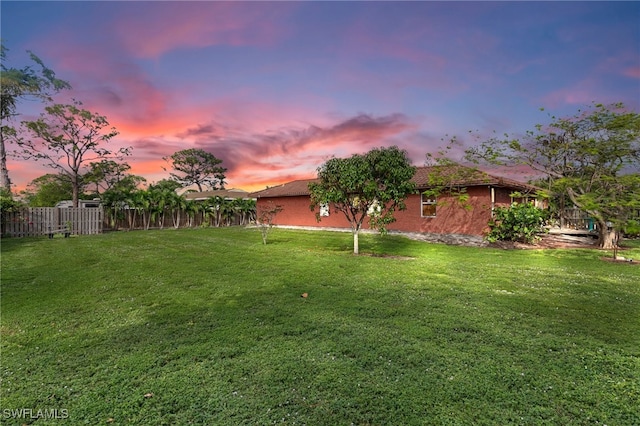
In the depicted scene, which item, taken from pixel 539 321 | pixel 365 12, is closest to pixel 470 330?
pixel 539 321

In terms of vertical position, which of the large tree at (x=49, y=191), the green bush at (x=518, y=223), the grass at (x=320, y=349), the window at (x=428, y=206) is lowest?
the grass at (x=320, y=349)

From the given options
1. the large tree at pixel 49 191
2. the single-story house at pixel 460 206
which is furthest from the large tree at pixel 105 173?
the single-story house at pixel 460 206

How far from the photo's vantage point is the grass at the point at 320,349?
2.66 meters

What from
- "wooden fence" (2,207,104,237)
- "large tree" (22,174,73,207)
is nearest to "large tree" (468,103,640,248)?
"wooden fence" (2,207,104,237)

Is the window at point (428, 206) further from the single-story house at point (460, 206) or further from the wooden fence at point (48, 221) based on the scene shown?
the wooden fence at point (48, 221)

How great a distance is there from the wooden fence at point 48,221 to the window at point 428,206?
20.1 meters

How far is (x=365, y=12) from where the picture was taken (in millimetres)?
9758

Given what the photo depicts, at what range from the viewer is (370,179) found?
10805 mm

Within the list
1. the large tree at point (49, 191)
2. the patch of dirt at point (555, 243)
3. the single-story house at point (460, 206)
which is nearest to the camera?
the patch of dirt at point (555, 243)

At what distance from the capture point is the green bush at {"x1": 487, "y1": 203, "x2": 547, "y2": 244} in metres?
14.5

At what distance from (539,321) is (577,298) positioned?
6.71 feet

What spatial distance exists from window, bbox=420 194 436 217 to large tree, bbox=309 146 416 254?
313 inches

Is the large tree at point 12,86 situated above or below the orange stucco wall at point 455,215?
above

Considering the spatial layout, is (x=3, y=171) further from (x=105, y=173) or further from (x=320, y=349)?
(x=320, y=349)
